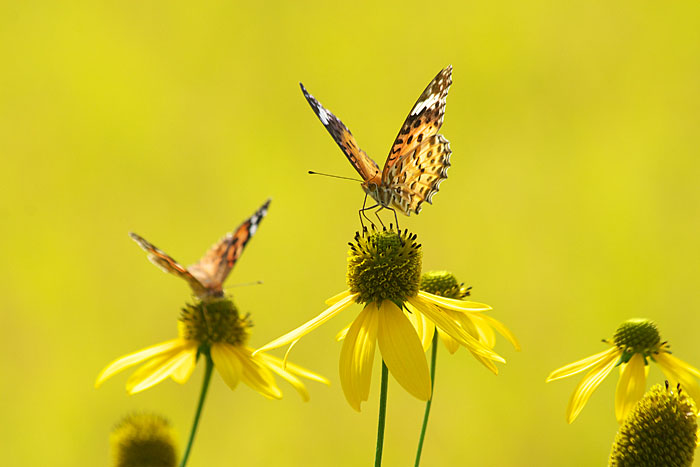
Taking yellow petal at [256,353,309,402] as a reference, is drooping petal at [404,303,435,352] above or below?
above

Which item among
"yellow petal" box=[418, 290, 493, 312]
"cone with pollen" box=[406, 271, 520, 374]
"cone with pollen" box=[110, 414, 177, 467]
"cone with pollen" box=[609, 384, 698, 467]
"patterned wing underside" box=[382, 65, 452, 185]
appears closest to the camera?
"cone with pollen" box=[609, 384, 698, 467]

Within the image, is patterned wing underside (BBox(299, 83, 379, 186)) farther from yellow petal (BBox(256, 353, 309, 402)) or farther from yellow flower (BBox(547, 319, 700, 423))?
yellow flower (BBox(547, 319, 700, 423))

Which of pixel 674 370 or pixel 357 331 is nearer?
pixel 357 331

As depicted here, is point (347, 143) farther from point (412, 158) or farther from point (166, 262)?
point (166, 262)

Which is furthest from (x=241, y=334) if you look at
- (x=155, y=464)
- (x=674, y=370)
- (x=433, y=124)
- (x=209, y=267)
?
(x=674, y=370)

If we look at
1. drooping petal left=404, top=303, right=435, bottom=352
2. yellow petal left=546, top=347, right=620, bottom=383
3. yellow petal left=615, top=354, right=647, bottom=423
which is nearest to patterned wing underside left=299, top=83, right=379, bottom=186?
drooping petal left=404, top=303, right=435, bottom=352

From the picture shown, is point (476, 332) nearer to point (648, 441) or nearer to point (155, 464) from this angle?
point (648, 441)

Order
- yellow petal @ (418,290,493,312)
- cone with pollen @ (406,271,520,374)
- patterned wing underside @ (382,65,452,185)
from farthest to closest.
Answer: patterned wing underside @ (382,65,452,185) → cone with pollen @ (406,271,520,374) → yellow petal @ (418,290,493,312)
